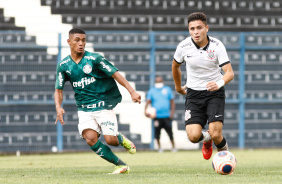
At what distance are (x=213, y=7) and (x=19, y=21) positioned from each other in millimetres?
5302

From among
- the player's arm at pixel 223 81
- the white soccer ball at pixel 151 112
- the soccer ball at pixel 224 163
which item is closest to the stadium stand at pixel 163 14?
the white soccer ball at pixel 151 112

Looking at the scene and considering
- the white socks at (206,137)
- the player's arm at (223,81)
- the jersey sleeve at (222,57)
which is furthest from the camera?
the white socks at (206,137)

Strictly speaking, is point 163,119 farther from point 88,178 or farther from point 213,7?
point 88,178

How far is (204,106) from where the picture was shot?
8.67m

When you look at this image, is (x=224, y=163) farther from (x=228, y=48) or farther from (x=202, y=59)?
(x=228, y=48)

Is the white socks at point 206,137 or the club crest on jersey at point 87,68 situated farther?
the white socks at point 206,137

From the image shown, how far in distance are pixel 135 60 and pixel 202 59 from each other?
9.68 metres

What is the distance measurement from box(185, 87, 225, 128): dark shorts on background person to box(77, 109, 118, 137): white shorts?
1021 millimetres

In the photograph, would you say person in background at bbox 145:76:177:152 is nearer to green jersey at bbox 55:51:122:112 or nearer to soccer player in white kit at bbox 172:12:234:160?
soccer player in white kit at bbox 172:12:234:160

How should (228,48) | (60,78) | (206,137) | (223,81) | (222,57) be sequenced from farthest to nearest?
(228,48), (206,137), (60,78), (222,57), (223,81)

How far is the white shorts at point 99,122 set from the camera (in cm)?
851

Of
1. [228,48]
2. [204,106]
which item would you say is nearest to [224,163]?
[204,106]

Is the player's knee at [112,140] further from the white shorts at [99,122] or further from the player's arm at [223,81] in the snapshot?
the player's arm at [223,81]

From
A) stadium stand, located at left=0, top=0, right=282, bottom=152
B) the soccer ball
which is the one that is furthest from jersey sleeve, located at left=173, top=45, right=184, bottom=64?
stadium stand, located at left=0, top=0, right=282, bottom=152
